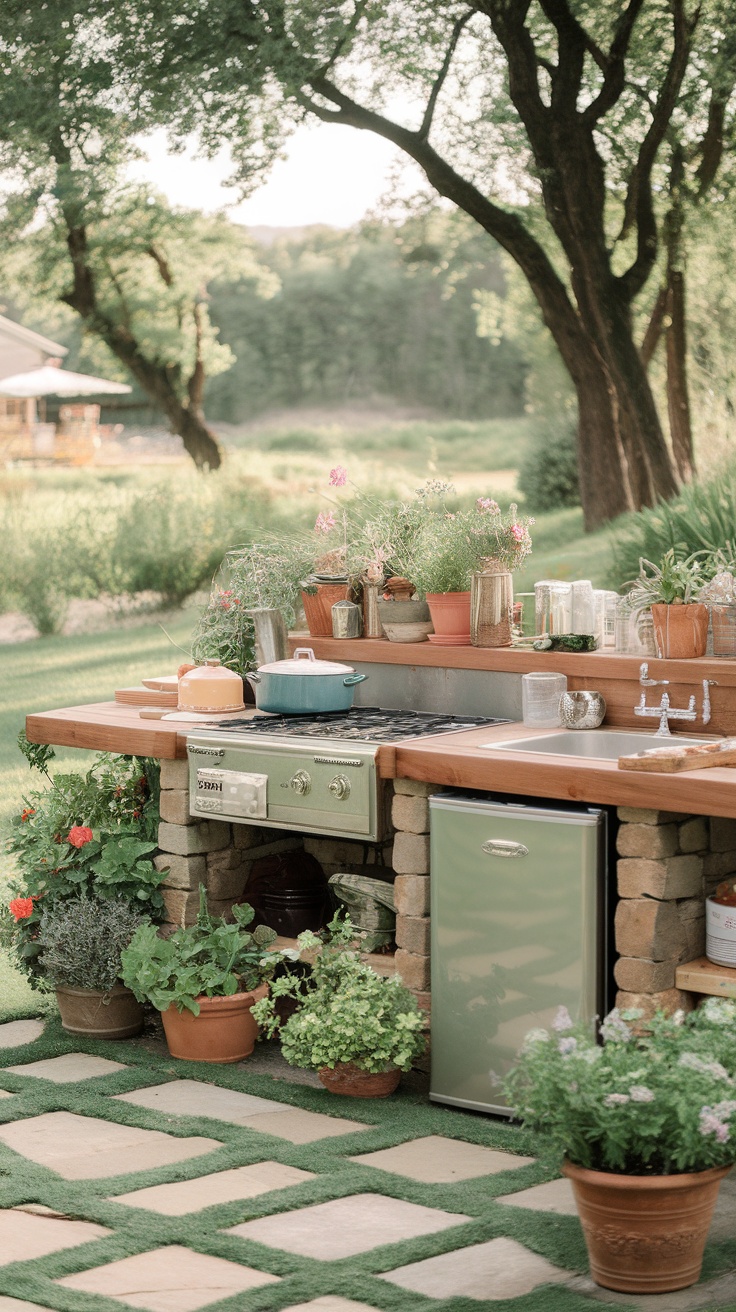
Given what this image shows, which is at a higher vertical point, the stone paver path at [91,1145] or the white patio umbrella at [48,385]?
the white patio umbrella at [48,385]

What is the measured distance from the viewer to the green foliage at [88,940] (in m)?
4.52

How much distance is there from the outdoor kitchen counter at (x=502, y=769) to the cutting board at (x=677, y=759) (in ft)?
0.10

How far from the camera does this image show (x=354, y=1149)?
12.1 feet

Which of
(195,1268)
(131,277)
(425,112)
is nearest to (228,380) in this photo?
(131,277)

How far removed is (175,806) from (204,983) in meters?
0.55

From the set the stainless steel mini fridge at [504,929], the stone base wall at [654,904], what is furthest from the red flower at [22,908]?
the stone base wall at [654,904]

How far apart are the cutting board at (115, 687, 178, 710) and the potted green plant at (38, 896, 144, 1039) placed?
706 millimetres

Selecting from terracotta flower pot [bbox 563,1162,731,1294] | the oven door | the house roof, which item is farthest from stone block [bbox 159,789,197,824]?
the house roof

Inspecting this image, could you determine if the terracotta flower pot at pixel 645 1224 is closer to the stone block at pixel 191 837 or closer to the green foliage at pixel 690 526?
the stone block at pixel 191 837

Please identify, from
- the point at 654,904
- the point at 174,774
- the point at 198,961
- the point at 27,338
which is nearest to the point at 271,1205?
the point at 654,904

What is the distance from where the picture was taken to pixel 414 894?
4078mm

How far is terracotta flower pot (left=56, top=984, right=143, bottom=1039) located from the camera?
4.61m

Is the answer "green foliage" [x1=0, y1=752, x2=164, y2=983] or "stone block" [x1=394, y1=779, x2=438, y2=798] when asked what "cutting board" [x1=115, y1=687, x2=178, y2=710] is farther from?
"stone block" [x1=394, y1=779, x2=438, y2=798]

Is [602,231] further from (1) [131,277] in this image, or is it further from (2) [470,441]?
(2) [470,441]
